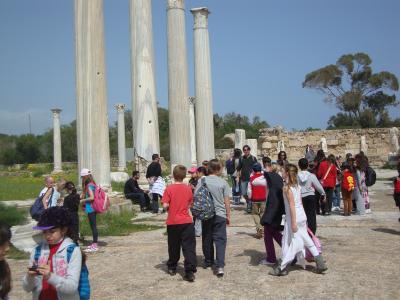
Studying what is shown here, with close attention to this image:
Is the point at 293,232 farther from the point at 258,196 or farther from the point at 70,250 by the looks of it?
the point at 70,250

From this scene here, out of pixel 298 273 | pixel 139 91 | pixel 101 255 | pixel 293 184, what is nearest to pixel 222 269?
pixel 298 273

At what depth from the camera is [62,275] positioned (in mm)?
3377

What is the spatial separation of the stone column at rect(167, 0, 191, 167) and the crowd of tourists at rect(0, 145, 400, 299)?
20.4 ft

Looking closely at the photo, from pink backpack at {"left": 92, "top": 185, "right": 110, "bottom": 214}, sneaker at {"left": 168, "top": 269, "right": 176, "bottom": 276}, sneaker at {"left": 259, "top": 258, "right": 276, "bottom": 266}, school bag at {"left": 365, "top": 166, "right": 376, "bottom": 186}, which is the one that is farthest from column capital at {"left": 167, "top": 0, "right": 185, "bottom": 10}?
sneaker at {"left": 168, "top": 269, "right": 176, "bottom": 276}

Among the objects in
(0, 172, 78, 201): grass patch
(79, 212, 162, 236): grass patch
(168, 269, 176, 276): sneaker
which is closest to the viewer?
(168, 269, 176, 276): sneaker

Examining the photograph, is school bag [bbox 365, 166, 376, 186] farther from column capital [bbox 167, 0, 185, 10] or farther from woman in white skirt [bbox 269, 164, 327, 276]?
column capital [bbox 167, 0, 185, 10]

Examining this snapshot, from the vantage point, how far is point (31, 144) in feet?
240

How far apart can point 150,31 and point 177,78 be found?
7.75ft

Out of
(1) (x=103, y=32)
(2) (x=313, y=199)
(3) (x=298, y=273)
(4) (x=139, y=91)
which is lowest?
(3) (x=298, y=273)

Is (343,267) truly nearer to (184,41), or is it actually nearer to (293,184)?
(293,184)

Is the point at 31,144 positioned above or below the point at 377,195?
above

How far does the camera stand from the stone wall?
38.3 metres

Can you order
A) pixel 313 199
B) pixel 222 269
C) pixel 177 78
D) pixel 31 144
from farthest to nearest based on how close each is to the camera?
pixel 31 144, pixel 177 78, pixel 313 199, pixel 222 269

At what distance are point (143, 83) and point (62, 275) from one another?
1345cm
